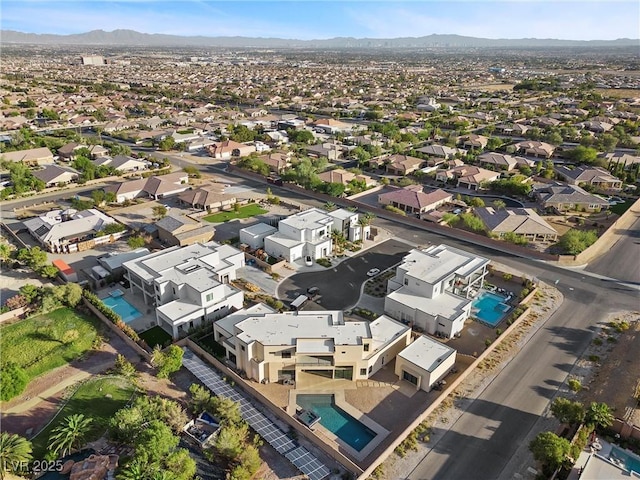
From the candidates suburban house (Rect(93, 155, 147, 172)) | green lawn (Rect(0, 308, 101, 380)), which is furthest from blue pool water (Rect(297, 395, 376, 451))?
suburban house (Rect(93, 155, 147, 172))

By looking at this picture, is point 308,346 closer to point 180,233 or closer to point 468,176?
point 180,233

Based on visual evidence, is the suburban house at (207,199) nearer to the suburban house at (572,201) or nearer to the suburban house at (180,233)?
the suburban house at (180,233)

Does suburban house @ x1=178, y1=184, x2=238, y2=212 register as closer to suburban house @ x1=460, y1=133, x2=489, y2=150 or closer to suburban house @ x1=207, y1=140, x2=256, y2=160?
suburban house @ x1=207, y1=140, x2=256, y2=160

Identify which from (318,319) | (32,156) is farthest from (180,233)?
(32,156)

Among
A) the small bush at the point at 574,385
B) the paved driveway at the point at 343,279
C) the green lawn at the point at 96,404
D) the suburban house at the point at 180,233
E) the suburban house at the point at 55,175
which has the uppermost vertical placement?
the suburban house at the point at 55,175

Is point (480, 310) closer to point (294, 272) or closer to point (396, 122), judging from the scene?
point (294, 272)

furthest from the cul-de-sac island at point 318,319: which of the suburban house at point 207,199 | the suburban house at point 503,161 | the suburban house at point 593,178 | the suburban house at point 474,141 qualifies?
the suburban house at point 474,141
